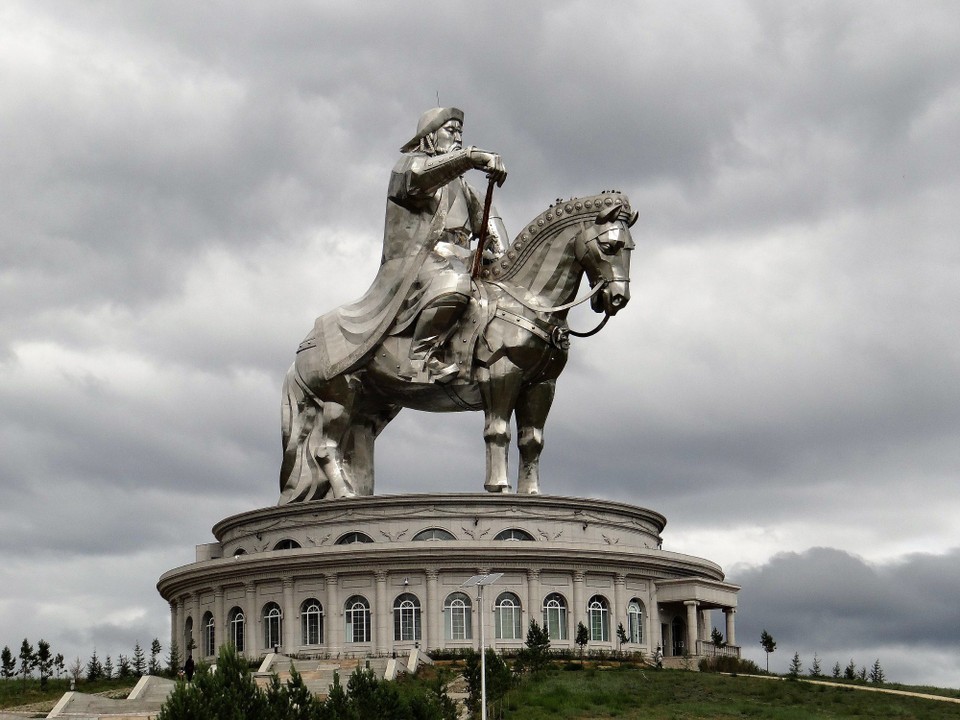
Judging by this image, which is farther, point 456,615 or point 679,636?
point 679,636

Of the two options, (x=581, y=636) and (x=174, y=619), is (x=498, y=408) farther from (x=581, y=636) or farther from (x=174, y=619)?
(x=174, y=619)

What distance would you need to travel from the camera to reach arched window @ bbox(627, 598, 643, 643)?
4869 cm

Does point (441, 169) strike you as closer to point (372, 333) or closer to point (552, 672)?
point (372, 333)

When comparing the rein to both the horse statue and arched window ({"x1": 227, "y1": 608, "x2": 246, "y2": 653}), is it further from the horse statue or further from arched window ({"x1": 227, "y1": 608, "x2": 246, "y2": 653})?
arched window ({"x1": 227, "y1": 608, "x2": 246, "y2": 653})

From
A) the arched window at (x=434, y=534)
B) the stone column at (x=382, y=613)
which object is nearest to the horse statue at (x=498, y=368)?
the arched window at (x=434, y=534)

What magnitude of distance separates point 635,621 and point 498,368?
848 cm

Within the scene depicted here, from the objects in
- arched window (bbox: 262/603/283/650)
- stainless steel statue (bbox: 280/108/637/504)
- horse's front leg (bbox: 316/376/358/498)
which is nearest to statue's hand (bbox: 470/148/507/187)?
stainless steel statue (bbox: 280/108/637/504)

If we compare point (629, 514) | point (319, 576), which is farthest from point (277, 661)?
point (629, 514)

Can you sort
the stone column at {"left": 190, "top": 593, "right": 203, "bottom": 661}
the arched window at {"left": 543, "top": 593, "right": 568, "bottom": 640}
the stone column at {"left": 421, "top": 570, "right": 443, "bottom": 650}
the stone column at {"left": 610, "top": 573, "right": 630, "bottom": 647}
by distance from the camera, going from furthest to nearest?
the stone column at {"left": 190, "top": 593, "right": 203, "bottom": 661}
the stone column at {"left": 610, "top": 573, "right": 630, "bottom": 647}
the arched window at {"left": 543, "top": 593, "right": 568, "bottom": 640}
the stone column at {"left": 421, "top": 570, "right": 443, "bottom": 650}

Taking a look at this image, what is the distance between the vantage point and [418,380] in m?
47.3

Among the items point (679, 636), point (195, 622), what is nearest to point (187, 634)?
point (195, 622)

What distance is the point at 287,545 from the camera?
4944 centimetres

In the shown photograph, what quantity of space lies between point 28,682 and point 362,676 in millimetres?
20179

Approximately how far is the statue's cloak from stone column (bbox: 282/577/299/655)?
5.83 meters
